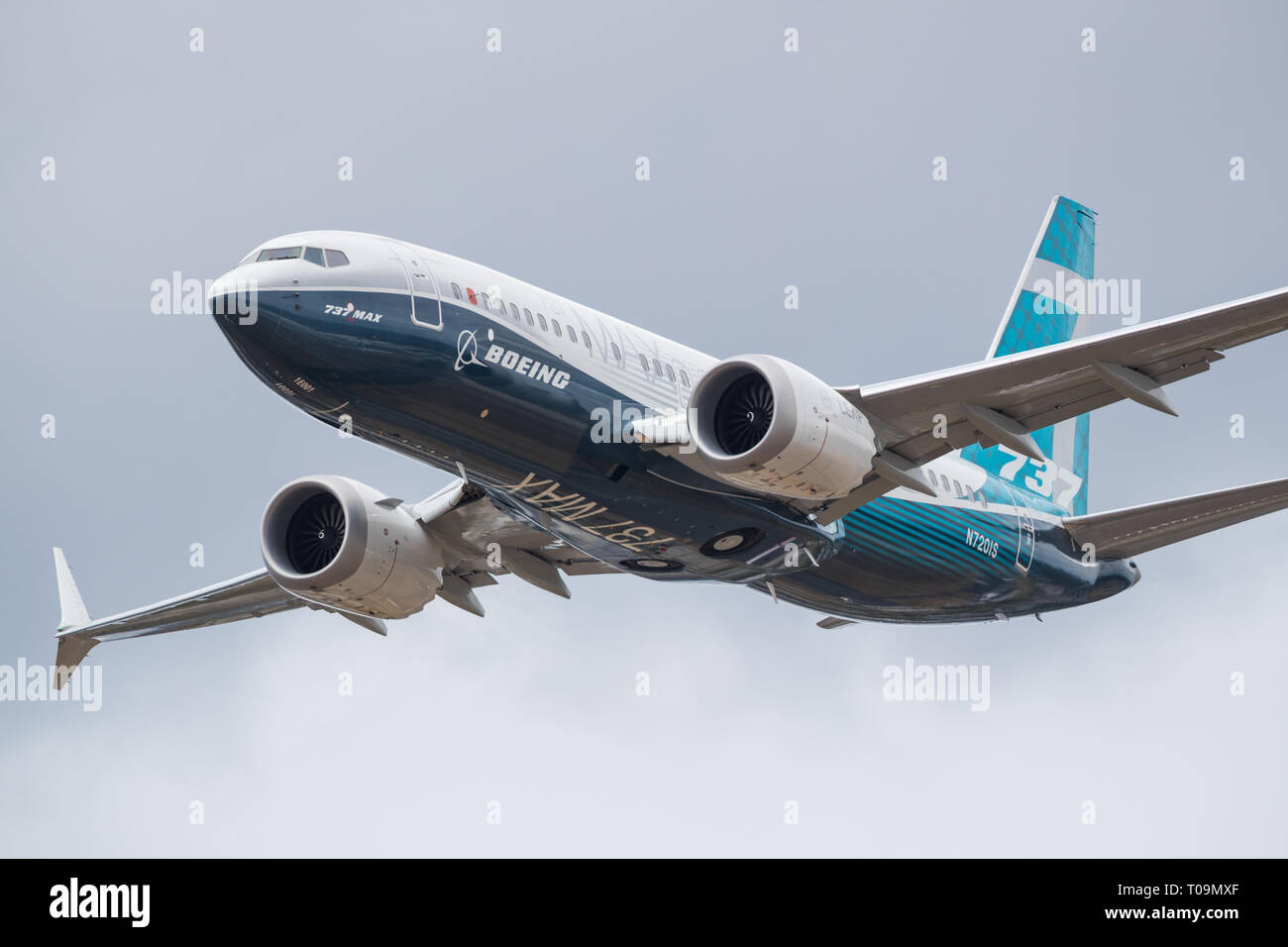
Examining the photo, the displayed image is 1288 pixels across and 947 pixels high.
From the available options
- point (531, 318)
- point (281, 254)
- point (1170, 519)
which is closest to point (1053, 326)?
point (1170, 519)

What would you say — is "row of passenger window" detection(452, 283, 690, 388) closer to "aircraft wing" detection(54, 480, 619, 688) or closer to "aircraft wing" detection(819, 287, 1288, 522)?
"aircraft wing" detection(819, 287, 1288, 522)

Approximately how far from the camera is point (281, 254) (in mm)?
26422

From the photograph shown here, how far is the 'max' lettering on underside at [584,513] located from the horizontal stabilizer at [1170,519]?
10.9 m

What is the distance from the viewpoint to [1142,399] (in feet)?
89.3

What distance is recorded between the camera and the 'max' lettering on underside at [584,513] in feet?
93.8

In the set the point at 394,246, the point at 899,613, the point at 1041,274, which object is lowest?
the point at 899,613

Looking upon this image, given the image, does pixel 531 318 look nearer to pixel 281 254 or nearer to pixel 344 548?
pixel 281 254

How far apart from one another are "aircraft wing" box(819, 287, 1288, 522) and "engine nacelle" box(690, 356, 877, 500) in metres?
0.97

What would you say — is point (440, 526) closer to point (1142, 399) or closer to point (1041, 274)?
point (1142, 399)

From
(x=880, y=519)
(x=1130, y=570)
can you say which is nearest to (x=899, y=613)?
(x=880, y=519)

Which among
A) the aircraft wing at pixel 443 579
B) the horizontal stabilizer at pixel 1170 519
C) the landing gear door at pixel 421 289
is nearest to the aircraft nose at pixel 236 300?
the landing gear door at pixel 421 289

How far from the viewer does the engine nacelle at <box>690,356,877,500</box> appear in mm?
26922

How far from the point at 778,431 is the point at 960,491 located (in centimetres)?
928

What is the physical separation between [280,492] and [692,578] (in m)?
8.62
